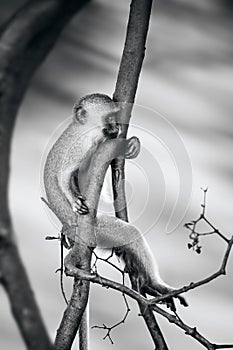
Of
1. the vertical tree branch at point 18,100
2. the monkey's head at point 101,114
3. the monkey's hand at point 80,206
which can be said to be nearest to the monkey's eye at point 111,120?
the monkey's head at point 101,114

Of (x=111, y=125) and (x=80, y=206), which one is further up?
(x=111, y=125)

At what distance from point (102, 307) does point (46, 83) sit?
0.44 metres

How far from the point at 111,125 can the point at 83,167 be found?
0.06 metres

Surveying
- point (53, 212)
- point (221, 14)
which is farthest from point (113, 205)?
point (221, 14)

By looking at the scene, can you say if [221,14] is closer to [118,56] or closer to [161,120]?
[118,56]

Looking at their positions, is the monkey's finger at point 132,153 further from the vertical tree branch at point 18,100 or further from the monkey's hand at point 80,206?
the vertical tree branch at point 18,100

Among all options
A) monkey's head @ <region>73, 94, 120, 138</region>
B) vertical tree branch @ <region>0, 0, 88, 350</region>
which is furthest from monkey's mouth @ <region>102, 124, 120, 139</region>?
vertical tree branch @ <region>0, 0, 88, 350</region>

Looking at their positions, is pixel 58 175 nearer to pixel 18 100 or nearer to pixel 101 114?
pixel 101 114

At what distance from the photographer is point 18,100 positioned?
56cm

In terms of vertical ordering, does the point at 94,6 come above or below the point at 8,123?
above

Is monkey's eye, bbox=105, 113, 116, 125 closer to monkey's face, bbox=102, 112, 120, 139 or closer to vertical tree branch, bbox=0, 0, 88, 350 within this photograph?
monkey's face, bbox=102, 112, 120, 139

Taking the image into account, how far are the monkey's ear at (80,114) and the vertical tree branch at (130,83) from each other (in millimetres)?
43

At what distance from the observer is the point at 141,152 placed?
848mm

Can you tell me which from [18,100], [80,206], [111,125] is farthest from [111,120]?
[18,100]
